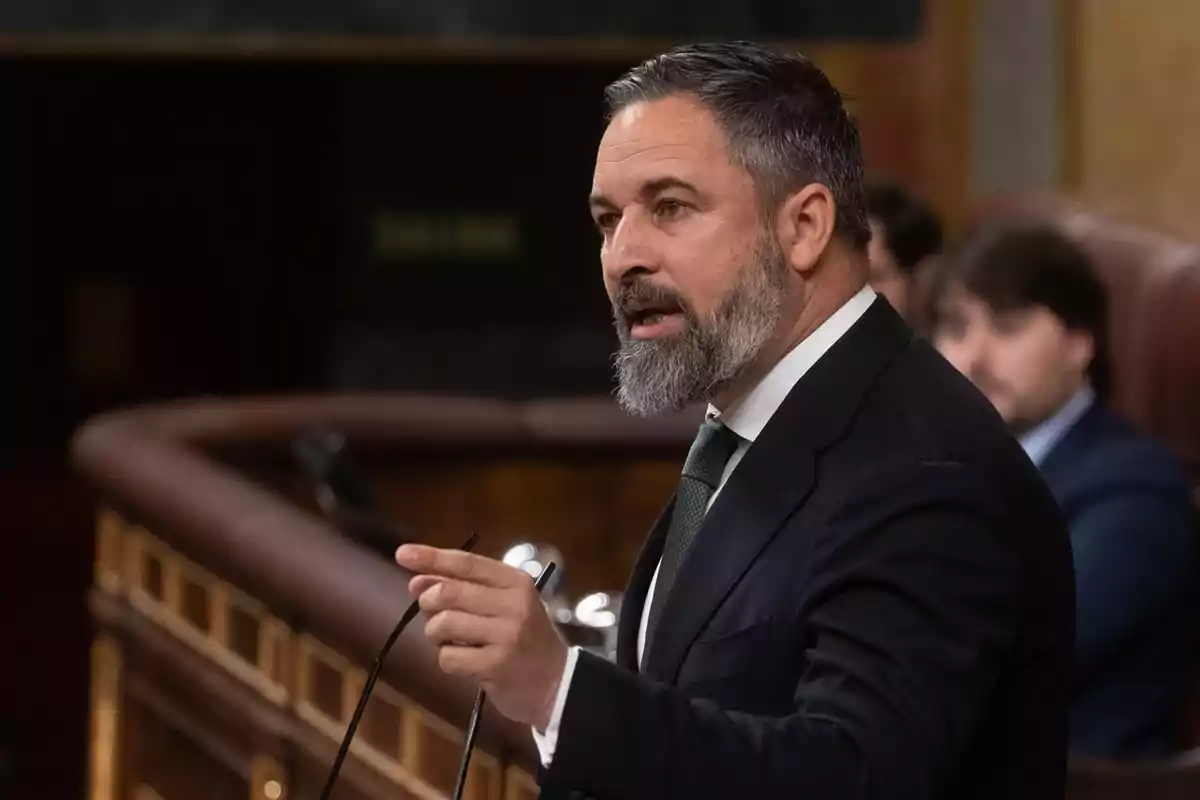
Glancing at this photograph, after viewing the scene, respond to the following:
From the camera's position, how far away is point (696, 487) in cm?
157

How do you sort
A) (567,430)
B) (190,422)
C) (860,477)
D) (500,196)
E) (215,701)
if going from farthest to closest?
(500,196)
(567,430)
(190,422)
(215,701)
(860,477)

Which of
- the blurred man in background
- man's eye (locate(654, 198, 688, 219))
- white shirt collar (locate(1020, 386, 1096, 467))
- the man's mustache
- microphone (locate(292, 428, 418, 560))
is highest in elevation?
man's eye (locate(654, 198, 688, 219))

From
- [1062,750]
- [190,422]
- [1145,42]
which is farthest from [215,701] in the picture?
[1145,42]

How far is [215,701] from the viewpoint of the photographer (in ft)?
11.0

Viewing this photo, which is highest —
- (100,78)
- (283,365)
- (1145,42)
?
(1145,42)

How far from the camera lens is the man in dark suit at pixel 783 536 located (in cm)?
127

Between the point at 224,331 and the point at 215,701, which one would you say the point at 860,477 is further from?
the point at 224,331

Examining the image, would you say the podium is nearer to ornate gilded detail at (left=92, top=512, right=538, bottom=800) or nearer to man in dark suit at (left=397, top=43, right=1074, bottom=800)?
ornate gilded detail at (left=92, top=512, right=538, bottom=800)

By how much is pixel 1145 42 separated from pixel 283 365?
3.51m

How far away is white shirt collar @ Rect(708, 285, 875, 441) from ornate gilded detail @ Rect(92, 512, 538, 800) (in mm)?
705

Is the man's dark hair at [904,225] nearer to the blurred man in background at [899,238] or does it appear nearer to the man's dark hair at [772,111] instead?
the blurred man in background at [899,238]

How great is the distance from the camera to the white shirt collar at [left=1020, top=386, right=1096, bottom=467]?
9.70 ft

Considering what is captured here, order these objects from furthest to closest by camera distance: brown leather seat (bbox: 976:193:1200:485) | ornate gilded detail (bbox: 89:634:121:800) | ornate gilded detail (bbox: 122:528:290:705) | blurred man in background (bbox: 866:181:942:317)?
ornate gilded detail (bbox: 89:634:121:800)
brown leather seat (bbox: 976:193:1200:485)
blurred man in background (bbox: 866:181:942:317)
ornate gilded detail (bbox: 122:528:290:705)

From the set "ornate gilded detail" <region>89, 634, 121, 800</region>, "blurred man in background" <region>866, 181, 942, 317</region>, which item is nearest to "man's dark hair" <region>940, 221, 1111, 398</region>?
"blurred man in background" <region>866, 181, 942, 317</region>
